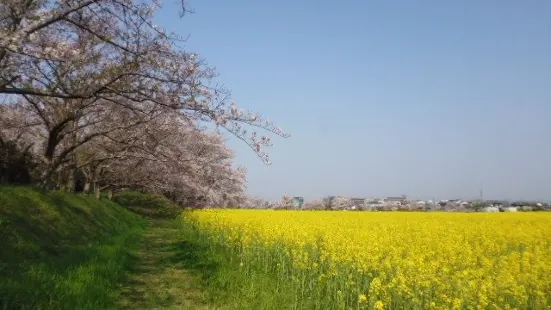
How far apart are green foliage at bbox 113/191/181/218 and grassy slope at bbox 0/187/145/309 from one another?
80.1 ft

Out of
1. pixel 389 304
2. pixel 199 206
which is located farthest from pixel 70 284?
pixel 199 206

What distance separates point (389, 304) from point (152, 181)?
2222cm

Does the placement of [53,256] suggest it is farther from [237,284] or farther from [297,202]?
[297,202]

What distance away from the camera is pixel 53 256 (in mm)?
9453

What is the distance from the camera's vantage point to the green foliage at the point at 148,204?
40219 millimetres

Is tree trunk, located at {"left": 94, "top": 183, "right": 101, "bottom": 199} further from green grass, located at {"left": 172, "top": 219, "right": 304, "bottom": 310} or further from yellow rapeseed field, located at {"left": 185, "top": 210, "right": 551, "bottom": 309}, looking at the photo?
green grass, located at {"left": 172, "top": 219, "right": 304, "bottom": 310}

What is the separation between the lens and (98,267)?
29.0ft

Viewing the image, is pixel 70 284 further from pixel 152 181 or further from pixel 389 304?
pixel 152 181

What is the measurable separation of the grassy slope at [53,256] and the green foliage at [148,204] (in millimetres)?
24410

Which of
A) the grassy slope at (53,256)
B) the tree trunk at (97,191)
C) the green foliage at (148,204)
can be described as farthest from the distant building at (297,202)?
the grassy slope at (53,256)

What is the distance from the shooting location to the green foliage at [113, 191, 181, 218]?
40219 millimetres

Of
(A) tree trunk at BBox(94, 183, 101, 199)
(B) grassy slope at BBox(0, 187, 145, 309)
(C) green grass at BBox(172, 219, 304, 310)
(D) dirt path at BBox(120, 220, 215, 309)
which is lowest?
(D) dirt path at BBox(120, 220, 215, 309)

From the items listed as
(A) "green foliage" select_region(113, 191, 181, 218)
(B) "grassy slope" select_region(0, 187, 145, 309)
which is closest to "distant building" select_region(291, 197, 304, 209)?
(A) "green foliage" select_region(113, 191, 181, 218)

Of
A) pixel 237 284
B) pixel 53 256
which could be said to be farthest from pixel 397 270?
pixel 53 256
